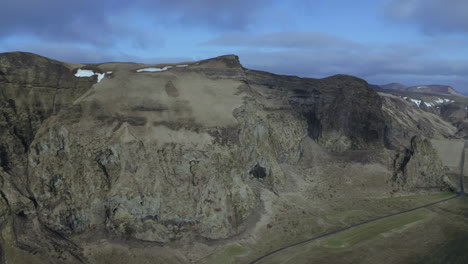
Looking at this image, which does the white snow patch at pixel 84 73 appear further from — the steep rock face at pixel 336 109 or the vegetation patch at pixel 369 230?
the vegetation patch at pixel 369 230

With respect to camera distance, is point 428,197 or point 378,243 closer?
point 378,243

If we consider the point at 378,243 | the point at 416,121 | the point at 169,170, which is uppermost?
the point at 416,121

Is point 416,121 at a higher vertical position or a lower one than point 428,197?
higher

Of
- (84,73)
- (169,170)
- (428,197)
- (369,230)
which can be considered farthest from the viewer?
(428,197)

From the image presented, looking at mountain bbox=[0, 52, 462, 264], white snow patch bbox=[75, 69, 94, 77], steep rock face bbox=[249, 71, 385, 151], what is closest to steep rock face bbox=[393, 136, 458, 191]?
mountain bbox=[0, 52, 462, 264]

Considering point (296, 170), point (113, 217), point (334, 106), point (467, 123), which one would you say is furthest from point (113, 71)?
point (467, 123)

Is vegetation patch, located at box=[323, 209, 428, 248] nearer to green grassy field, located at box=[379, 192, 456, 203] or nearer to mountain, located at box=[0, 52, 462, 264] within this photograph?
mountain, located at box=[0, 52, 462, 264]

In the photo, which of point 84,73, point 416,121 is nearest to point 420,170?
point 84,73

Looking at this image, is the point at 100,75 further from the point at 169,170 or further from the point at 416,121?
the point at 416,121

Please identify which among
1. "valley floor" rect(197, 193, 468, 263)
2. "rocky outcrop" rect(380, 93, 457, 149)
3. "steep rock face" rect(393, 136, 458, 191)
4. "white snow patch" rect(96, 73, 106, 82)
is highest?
"white snow patch" rect(96, 73, 106, 82)
